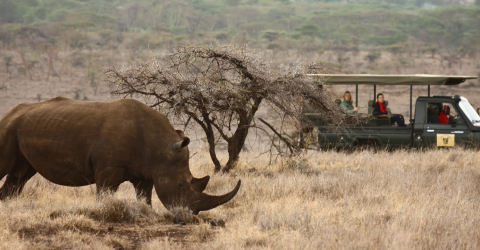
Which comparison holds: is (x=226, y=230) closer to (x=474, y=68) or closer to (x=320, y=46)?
(x=474, y=68)

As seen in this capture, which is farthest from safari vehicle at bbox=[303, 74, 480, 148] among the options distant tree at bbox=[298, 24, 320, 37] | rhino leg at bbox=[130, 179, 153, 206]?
distant tree at bbox=[298, 24, 320, 37]

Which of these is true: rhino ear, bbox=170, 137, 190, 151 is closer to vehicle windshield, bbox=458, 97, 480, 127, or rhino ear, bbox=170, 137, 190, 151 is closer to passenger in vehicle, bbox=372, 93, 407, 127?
passenger in vehicle, bbox=372, 93, 407, 127

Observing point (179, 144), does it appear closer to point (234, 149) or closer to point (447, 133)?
point (234, 149)

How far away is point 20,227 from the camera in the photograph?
5.29 metres

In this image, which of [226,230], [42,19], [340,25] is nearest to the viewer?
[226,230]

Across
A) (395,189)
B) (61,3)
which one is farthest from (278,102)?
(61,3)

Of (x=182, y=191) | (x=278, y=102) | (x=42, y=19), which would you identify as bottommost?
(x=182, y=191)

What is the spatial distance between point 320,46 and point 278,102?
A: 3901cm

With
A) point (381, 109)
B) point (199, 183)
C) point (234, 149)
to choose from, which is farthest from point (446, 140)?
point (199, 183)

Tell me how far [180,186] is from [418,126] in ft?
26.5

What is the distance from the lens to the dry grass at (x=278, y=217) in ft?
16.4

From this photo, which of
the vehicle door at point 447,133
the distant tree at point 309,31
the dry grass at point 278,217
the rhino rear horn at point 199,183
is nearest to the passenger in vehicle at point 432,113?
the vehicle door at point 447,133

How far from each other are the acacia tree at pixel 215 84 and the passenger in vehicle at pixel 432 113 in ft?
13.8

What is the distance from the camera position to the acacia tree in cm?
845
